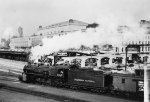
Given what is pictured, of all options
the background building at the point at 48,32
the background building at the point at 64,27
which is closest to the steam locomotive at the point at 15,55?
the background building at the point at 48,32

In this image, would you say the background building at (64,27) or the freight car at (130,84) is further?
the background building at (64,27)

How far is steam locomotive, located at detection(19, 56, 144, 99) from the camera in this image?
20.2 metres

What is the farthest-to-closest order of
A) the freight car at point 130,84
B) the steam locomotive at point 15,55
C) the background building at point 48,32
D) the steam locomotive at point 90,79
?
the background building at point 48,32
the steam locomotive at point 15,55
the steam locomotive at point 90,79
the freight car at point 130,84

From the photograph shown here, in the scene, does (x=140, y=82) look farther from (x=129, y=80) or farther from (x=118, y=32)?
(x=118, y=32)

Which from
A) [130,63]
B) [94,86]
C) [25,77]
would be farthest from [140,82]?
[130,63]

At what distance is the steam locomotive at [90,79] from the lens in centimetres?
2019

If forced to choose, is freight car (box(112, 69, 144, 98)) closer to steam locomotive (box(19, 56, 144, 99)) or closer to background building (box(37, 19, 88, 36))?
steam locomotive (box(19, 56, 144, 99))

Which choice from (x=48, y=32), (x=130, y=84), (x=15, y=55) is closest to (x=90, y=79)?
(x=130, y=84)

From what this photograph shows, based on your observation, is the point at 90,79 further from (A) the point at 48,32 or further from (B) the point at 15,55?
(A) the point at 48,32

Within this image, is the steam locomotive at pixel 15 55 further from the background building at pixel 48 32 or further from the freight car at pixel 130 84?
the freight car at pixel 130 84

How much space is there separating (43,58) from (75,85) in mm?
11474

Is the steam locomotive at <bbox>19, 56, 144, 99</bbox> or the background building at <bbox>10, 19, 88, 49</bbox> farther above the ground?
the background building at <bbox>10, 19, 88, 49</bbox>

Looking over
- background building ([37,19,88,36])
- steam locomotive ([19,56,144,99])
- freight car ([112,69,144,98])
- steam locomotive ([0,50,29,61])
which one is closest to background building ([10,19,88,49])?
background building ([37,19,88,36])

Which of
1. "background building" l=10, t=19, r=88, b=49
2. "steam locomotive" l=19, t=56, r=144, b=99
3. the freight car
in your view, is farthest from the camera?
"background building" l=10, t=19, r=88, b=49
